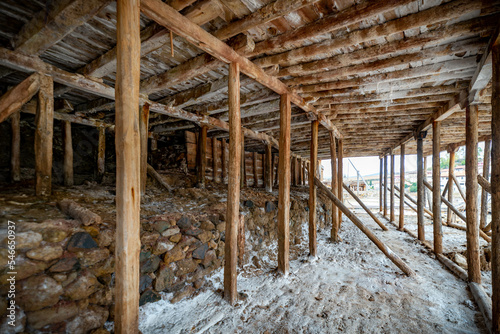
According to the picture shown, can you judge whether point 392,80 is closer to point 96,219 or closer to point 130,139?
point 130,139

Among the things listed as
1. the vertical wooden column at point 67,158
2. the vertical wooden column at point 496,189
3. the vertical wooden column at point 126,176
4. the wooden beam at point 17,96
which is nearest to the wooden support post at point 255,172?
the vertical wooden column at point 67,158

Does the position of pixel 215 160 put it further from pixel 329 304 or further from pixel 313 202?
pixel 329 304

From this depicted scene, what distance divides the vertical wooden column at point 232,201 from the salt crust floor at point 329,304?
0.93 feet

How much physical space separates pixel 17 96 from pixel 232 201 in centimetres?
315

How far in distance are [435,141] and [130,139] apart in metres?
6.63

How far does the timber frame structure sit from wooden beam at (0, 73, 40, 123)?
1 centimetres

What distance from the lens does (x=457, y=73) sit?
137 inches

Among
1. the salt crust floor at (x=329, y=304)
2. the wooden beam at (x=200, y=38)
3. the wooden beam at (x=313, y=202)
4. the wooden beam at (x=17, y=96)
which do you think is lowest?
the salt crust floor at (x=329, y=304)

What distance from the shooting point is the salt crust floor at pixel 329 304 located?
2.59m

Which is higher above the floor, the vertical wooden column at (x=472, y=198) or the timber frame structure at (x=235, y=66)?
the timber frame structure at (x=235, y=66)

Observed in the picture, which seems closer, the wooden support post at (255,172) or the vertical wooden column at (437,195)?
the vertical wooden column at (437,195)

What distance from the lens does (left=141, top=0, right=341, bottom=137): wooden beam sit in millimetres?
2076

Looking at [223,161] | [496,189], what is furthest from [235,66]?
[223,161]

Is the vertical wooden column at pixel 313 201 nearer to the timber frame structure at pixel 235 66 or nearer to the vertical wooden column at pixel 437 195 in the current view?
the timber frame structure at pixel 235 66
